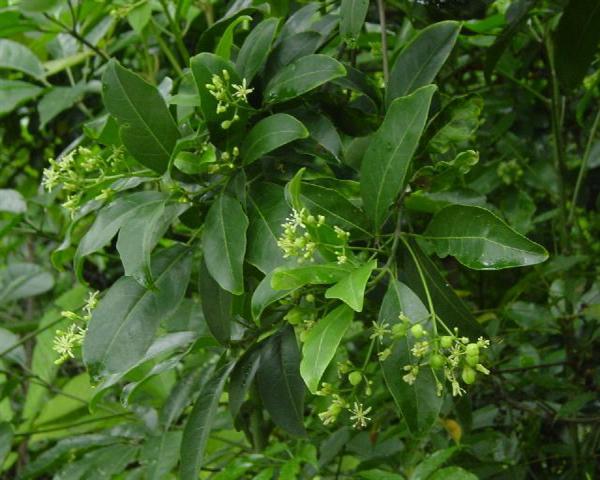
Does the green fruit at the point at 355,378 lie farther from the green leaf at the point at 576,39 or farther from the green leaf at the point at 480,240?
the green leaf at the point at 576,39

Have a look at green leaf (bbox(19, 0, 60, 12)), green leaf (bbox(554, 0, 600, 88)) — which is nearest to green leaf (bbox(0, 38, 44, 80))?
green leaf (bbox(19, 0, 60, 12))

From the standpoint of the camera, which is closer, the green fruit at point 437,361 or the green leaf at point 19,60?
the green fruit at point 437,361

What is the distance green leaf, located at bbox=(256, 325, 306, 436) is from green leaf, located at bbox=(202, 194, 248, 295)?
7.2 inches

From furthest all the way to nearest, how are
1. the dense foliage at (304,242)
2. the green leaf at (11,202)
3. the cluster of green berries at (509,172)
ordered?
the cluster of green berries at (509,172) < the green leaf at (11,202) < the dense foliage at (304,242)

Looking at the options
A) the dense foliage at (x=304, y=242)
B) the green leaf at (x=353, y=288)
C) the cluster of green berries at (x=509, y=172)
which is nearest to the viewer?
the green leaf at (x=353, y=288)

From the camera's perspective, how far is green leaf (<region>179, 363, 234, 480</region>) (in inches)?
40.9

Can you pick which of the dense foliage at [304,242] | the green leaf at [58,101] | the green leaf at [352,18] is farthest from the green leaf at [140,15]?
the green leaf at [352,18]

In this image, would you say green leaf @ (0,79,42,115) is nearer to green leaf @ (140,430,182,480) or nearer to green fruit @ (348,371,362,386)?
green leaf @ (140,430,182,480)

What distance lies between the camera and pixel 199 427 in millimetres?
1063

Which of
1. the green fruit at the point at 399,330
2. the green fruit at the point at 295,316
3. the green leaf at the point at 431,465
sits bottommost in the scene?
the green leaf at the point at 431,465

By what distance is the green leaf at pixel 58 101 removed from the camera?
5.36 ft

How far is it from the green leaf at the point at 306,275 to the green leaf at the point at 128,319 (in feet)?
0.65

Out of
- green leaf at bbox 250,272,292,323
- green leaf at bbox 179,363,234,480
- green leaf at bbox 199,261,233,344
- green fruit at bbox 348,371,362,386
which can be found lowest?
green leaf at bbox 179,363,234,480

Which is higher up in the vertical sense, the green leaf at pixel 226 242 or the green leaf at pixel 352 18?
the green leaf at pixel 352 18
